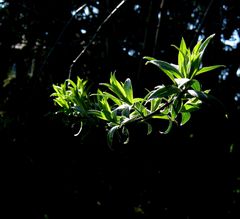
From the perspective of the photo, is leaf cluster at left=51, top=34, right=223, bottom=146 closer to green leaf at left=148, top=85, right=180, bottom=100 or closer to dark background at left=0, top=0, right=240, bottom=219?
green leaf at left=148, top=85, right=180, bottom=100

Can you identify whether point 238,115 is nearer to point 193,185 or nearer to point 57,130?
point 193,185

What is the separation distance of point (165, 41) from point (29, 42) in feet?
5.65

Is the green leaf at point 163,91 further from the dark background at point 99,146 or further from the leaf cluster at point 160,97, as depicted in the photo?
the dark background at point 99,146

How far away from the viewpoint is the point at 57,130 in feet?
11.3

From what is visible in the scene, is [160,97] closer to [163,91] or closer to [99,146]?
[163,91]

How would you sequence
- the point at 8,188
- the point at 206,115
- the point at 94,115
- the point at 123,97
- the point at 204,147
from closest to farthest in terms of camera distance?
the point at 123,97 < the point at 94,115 < the point at 206,115 < the point at 204,147 < the point at 8,188

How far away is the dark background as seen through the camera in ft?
10.3

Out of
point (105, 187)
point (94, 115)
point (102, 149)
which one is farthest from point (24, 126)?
point (94, 115)

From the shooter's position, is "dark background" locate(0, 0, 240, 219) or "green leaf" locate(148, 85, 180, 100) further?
"dark background" locate(0, 0, 240, 219)

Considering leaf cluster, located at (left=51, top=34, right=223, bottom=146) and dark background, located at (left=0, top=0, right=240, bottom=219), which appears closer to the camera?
leaf cluster, located at (left=51, top=34, right=223, bottom=146)

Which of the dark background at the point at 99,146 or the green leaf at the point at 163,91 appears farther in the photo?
the dark background at the point at 99,146

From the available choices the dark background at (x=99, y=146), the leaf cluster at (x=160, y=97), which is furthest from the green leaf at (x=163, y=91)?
the dark background at (x=99, y=146)

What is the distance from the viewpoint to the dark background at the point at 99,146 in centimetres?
312

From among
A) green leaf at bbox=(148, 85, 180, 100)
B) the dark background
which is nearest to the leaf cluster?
green leaf at bbox=(148, 85, 180, 100)
